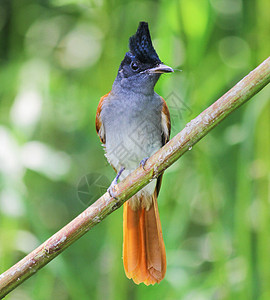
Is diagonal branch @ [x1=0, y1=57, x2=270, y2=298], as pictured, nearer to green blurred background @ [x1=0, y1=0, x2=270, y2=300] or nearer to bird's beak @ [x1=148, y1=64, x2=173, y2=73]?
bird's beak @ [x1=148, y1=64, x2=173, y2=73]

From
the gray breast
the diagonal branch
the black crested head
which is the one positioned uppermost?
the black crested head

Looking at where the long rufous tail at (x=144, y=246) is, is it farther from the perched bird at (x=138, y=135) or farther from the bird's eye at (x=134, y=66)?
the bird's eye at (x=134, y=66)

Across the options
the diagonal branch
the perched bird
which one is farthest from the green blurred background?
the diagonal branch

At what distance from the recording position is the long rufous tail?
179cm

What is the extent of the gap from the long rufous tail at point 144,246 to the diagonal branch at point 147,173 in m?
0.54

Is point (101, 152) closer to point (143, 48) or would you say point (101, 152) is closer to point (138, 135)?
point (138, 135)

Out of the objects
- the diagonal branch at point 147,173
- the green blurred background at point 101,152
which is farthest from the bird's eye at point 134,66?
the diagonal branch at point 147,173

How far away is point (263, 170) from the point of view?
7.02ft

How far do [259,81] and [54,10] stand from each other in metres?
2.19

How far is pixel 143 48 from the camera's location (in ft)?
5.87

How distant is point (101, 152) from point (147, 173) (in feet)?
5.25

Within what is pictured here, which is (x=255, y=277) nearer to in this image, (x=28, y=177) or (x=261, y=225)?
(x=261, y=225)

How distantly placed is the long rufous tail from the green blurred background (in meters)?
0.06

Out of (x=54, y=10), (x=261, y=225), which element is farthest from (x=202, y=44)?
(x=54, y=10)
